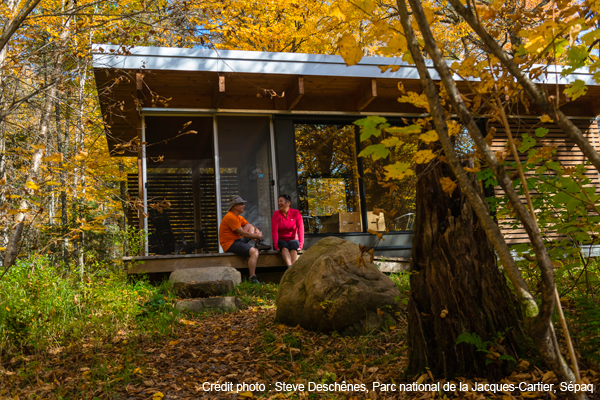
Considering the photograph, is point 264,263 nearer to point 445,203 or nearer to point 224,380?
point 224,380

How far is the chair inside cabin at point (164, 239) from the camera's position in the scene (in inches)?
277

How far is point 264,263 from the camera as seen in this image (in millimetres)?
6715

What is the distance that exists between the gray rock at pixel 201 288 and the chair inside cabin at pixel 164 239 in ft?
5.73

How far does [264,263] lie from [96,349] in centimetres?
324

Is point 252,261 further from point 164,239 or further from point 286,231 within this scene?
point 164,239

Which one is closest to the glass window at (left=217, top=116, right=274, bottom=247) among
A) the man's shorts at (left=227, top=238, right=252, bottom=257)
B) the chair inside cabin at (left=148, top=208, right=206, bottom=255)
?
the chair inside cabin at (left=148, top=208, right=206, bottom=255)

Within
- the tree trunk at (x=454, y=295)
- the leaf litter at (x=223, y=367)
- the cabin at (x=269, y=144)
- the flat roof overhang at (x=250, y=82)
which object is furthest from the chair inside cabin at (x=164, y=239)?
the tree trunk at (x=454, y=295)

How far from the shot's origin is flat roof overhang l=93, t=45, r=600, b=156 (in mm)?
6371

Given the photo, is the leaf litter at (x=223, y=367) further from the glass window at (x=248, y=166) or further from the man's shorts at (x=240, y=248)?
the glass window at (x=248, y=166)

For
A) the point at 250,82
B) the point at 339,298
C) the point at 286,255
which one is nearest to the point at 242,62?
the point at 250,82

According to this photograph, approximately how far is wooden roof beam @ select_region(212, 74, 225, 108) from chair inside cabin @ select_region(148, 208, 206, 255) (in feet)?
6.50

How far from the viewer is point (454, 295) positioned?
2.75 meters

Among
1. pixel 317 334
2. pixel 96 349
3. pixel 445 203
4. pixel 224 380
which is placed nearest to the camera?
pixel 445 203

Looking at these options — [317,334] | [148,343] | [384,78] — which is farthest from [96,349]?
[384,78]
